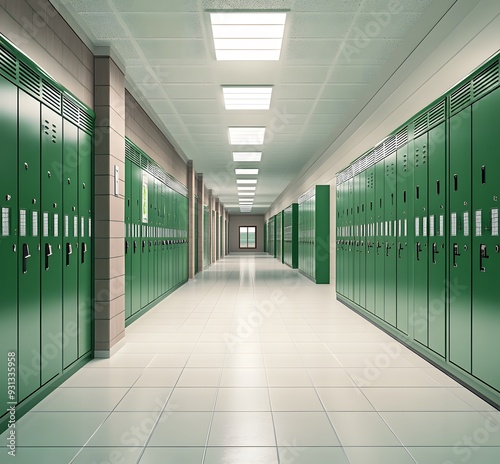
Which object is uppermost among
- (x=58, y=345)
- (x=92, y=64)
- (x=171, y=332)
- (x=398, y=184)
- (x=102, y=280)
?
(x=92, y=64)

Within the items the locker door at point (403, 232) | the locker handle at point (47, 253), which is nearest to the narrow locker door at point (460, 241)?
the locker door at point (403, 232)

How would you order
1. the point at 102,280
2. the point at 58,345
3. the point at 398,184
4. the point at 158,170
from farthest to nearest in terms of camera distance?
the point at 158,170 → the point at 398,184 → the point at 102,280 → the point at 58,345

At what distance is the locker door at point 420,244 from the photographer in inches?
168

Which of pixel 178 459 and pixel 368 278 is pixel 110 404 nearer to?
pixel 178 459

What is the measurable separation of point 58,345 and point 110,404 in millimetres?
766

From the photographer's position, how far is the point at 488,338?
3129 millimetres

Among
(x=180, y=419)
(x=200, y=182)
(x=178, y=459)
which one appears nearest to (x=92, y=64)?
(x=180, y=419)

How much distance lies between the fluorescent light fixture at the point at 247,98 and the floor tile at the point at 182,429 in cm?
447

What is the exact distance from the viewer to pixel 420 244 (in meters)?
4.41

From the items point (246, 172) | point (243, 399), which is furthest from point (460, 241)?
point (246, 172)

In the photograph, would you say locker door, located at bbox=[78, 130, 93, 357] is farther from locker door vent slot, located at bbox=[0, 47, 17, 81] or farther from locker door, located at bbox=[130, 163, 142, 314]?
locker door, located at bbox=[130, 163, 142, 314]

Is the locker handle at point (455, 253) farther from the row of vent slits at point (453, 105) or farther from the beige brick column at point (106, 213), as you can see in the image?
the beige brick column at point (106, 213)

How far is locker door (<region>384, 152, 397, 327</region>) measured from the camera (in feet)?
17.0

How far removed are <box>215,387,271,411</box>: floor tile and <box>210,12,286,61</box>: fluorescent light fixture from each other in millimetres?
3275
